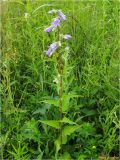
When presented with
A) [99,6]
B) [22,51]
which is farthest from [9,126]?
[99,6]

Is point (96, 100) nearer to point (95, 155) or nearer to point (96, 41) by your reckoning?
point (95, 155)

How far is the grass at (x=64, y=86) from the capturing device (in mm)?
2520

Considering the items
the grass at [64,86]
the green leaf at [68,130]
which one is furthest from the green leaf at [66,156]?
the green leaf at [68,130]

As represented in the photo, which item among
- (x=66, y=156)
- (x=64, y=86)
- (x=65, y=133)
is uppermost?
(x=64, y=86)

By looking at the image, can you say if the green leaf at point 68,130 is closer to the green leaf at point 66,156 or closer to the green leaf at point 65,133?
the green leaf at point 65,133

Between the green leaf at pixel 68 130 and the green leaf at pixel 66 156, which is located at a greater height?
the green leaf at pixel 68 130

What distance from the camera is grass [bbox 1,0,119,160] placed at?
2.52 m

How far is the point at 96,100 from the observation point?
2.74 metres

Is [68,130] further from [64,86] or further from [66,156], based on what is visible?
[64,86]

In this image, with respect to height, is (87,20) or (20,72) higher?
Answer: (87,20)

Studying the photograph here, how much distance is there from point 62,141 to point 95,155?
23cm

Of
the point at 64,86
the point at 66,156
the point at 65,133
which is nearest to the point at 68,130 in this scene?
the point at 65,133

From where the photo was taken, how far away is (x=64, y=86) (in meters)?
2.48

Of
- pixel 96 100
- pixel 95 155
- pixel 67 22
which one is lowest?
pixel 95 155
